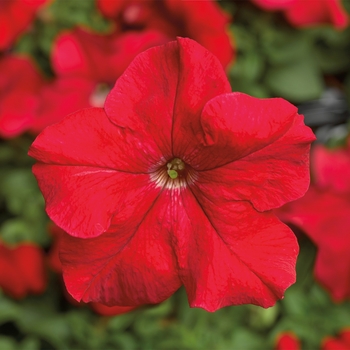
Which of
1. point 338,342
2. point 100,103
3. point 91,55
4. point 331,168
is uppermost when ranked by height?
point 91,55

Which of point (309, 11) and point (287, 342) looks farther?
point (309, 11)

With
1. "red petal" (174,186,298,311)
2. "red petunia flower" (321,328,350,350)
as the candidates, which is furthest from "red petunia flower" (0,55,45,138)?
"red petunia flower" (321,328,350,350)

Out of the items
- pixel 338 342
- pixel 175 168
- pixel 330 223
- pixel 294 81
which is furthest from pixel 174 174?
pixel 294 81

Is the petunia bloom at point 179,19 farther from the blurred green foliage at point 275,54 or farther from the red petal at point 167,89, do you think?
the red petal at point 167,89

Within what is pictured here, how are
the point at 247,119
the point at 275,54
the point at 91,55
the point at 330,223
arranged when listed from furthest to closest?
the point at 275,54 → the point at 91,55 → the point at 330,223 → the point at 247,119

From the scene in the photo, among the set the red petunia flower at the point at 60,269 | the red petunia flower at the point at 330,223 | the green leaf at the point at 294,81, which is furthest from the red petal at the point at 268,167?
the green leaf at the point at 294,81

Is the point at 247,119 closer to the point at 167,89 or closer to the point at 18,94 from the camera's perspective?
the point at 167,89
